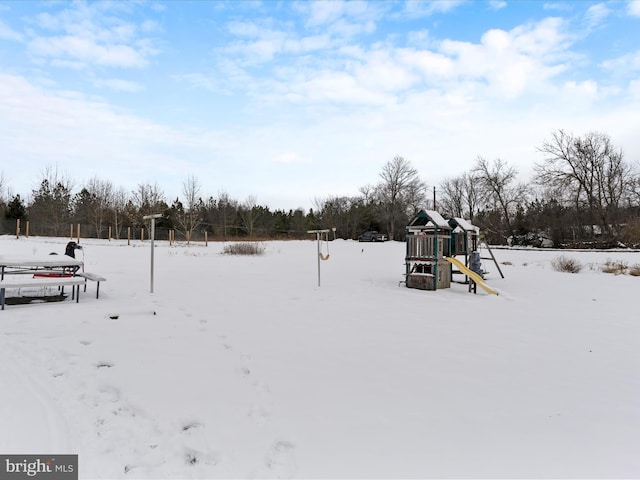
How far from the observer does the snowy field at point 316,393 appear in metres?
2.72

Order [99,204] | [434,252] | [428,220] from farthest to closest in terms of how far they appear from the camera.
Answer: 1. [99,204]
2. [428,220]
3. [434,252]

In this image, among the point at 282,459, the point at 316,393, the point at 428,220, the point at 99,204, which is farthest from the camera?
the point at 99,204

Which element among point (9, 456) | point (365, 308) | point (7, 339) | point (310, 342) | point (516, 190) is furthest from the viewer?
point (516, 190)

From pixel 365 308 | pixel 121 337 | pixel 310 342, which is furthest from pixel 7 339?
pixel 365 308

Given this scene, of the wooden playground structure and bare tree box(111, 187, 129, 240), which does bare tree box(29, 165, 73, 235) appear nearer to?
bare tree box(111, 187, 129, 240)

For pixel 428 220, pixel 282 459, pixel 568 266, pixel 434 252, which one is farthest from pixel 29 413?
pixel 568 266

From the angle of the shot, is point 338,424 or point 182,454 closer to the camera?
point 182,454

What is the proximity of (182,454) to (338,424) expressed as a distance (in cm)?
126

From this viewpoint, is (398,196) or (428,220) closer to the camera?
(428,220)

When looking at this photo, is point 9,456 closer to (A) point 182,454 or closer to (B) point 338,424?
(A) point 182,454

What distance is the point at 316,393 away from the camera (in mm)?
3660

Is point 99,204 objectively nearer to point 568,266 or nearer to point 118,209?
point 118,209

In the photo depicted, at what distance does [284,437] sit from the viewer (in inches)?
117

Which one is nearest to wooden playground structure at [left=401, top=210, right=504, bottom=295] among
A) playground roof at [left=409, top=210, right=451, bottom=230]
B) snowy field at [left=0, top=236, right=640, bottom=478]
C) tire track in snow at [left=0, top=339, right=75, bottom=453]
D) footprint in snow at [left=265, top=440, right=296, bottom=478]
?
playground roof at [left=409, top=210, right=451, bottom=230]
